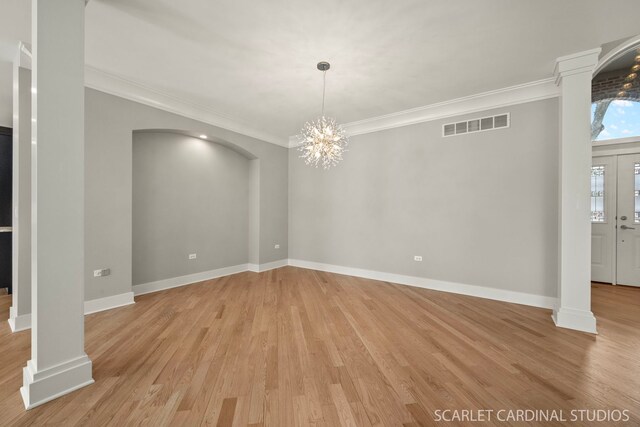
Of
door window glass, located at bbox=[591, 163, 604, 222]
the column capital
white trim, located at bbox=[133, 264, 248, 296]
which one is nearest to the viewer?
the column capital

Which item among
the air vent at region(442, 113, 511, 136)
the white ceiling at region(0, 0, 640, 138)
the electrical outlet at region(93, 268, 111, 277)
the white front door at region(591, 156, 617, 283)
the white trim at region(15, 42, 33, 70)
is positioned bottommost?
the electrical outlet at region(93, 268, 111, 277)

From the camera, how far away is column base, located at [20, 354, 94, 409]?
5.79 feet

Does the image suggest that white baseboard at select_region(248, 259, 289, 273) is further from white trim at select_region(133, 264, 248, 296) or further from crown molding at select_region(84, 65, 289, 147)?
crown molding at select_region(84, 65, 289, 147)

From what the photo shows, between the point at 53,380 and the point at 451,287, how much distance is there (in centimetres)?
500

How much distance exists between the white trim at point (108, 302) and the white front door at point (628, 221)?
8616 millimetres

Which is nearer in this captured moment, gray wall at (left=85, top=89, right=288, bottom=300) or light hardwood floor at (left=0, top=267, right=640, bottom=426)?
light hardwood floor at (left=0, top=267, right=640, bottom=426)

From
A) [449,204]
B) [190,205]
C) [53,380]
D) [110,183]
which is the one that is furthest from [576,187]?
[110,183]

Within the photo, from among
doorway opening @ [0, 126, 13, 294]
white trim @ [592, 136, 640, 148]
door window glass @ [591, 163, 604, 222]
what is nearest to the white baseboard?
doorway opening @ [0, 126, 13, 294]

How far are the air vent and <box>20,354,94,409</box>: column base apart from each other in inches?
219

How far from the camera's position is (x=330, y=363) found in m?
2.31

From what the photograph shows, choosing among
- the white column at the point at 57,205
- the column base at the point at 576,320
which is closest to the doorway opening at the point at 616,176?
the column base at the point at 576,320

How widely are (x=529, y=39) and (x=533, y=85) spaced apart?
1258 millimetres

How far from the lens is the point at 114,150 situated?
371 centimetres

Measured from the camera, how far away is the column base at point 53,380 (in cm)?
176
